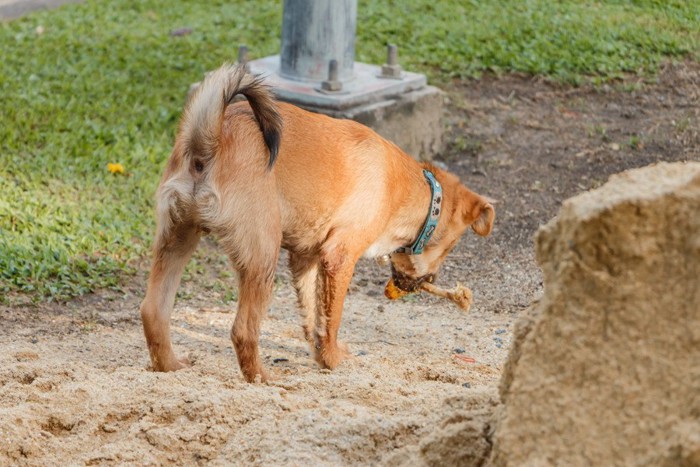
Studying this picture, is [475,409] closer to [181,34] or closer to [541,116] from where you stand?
[541,116]

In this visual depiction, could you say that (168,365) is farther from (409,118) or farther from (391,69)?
(391,69)

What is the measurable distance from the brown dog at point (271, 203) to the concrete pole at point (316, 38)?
8.78 feet

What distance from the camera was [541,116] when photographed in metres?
9.98

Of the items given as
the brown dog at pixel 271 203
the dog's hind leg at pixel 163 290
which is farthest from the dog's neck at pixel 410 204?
the dog's hind leg at pixel 163 290

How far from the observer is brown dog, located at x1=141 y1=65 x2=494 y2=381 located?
15.0ft

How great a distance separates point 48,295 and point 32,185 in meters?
1.47

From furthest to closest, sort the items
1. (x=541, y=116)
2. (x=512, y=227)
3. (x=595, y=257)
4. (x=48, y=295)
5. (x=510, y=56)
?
1. (x=510, y=56)
2. (x=541, y=116)
3. (x=512, y=227)
4. (x=48, y=295)
5. (x=595, y=257)

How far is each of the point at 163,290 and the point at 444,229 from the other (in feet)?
6.24

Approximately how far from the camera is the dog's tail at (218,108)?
4.48 meters

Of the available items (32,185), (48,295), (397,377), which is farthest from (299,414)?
(32,185)

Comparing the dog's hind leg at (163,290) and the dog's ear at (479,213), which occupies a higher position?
the dog's ear at (479,213)

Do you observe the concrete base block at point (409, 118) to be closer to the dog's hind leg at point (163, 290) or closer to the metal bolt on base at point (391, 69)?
the metal bolt on base at point (391, 69)

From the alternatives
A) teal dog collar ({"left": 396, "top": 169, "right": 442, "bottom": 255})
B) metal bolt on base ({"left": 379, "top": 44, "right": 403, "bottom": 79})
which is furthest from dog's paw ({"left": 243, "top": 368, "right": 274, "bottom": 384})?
metal bolt on base ({"left": 379, "top": 44, "right": 403, "bottom": 79})

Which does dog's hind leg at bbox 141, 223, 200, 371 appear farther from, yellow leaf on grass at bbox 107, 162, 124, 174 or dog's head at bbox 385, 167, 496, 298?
yellow leaf on grass at bbox 107, 162, 124, 174
